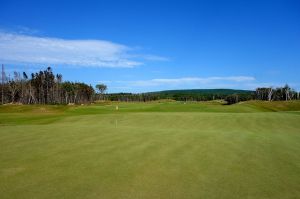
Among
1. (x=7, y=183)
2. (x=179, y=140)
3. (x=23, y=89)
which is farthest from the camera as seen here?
(x=23, y=89)

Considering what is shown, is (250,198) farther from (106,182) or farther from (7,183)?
(7,183)

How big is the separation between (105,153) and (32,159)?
2.44 metres

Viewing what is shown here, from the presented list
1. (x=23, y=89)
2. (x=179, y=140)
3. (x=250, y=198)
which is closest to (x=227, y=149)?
(x=179, y=140)

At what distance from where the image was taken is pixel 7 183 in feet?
24.7

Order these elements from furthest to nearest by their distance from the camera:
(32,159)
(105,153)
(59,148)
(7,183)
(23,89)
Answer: (23,89) → (59,148) → (105,153) → (32,159) → (7,183)

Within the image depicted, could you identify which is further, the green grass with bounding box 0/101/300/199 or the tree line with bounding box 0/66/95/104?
the tree line with bounding box 0/66/95/104

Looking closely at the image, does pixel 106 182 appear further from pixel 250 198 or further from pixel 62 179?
pixel 250 198

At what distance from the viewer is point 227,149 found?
42.6 feet

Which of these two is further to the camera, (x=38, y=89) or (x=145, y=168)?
(x=38, y=89)

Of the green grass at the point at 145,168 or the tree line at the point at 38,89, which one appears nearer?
the green grass at the point at 145,168

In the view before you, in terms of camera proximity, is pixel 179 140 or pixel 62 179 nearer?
pixel 62 179

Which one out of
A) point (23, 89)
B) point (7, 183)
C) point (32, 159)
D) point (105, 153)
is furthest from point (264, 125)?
point (23, 89)

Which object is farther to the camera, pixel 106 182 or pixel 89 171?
pixel 89 171

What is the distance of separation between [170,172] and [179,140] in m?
6.10
